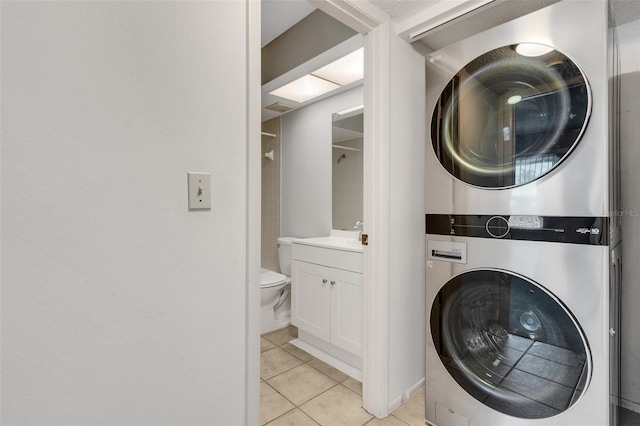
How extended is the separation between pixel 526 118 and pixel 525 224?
0.44m

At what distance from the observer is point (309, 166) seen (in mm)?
3105

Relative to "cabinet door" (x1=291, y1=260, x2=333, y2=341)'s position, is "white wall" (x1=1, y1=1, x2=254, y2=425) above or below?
above

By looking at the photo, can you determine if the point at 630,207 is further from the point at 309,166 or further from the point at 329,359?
the point at 309,166

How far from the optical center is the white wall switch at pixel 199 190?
958 mm

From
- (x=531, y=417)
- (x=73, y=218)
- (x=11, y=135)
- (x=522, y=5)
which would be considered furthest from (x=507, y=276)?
(x=11, y=135)

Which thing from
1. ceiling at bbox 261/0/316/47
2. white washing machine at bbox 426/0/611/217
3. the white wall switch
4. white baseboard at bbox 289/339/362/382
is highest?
ceiling at bbox 261/0/316/47

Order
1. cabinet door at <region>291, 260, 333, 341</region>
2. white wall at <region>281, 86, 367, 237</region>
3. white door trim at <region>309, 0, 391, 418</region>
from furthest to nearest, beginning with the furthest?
white wall at <region>281, 86, 367, 237</region> → cabinet door at <region>291, 260, 333, 341</region> → white door trim at <region>309, 0, 391, 418</region>

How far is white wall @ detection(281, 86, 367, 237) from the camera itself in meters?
2.87

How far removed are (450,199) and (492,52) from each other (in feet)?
2.20

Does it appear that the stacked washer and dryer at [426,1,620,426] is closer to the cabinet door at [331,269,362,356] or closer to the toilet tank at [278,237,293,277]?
the cabinet door at [331,269,362,356]

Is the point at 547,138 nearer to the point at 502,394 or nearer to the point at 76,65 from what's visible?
the point at 502,394

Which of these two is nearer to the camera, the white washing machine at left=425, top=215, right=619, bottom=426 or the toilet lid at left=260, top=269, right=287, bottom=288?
the white washing machine at left=425, top=215, right=619, bottom=426

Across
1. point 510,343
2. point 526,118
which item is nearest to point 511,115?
point 526,118

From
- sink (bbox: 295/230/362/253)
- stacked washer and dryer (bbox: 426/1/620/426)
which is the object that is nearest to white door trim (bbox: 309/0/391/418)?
stacked washer and dryer (bbox: 426/1/620/426)
